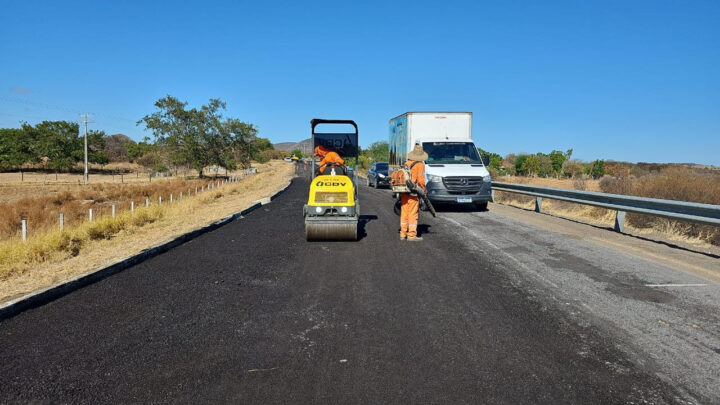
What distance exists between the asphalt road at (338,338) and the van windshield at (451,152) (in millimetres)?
8324

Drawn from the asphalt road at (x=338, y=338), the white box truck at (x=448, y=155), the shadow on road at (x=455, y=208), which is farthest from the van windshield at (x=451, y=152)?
the asphalt road at (x=338, y=338)

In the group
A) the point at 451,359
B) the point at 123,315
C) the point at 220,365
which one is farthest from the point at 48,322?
the point at 451,359

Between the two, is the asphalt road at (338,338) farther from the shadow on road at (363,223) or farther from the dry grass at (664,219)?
the dry grass at (664,219)

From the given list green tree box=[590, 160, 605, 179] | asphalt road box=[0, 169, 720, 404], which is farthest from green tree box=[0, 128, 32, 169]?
green tree box=[590, 160, 605, 179]

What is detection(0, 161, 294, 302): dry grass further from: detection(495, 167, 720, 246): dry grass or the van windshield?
detection(495, 167, 720, 246): dry grass

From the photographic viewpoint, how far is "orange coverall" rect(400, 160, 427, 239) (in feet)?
31.0

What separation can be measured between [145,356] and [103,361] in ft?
1.05

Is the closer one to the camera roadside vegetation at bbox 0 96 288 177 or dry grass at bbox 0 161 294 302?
dry grass at bbox 0 161 294 302

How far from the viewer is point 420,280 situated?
634 cm

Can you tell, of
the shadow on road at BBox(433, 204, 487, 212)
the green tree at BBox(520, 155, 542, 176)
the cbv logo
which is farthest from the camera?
the green tree at BBox(520, 155, 542, 176)

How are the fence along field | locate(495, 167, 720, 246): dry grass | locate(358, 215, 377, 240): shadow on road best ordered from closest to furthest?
locate(358, 215, 377, 240): shadow on road < locate(495, 167, 720, 246): dry grass < the fence along field

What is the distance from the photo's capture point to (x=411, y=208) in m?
9.43

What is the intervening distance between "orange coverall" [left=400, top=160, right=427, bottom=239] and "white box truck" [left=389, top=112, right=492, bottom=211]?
4870 millimetres

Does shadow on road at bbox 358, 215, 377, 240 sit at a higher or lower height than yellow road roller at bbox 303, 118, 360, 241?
lower
